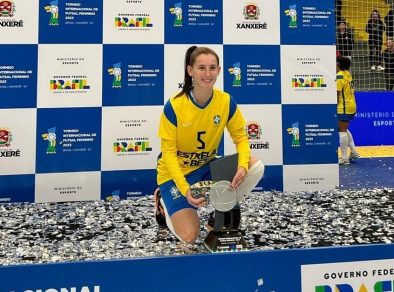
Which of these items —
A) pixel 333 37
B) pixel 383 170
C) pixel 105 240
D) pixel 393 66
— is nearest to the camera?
pixel 105 240

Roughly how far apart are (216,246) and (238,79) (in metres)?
1.35

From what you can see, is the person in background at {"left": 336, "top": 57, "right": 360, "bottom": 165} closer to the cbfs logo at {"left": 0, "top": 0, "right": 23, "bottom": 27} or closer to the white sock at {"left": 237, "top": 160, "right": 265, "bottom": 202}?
the white sock at {"left": 237, "top": 160, "right": 265, "bottom": 202}

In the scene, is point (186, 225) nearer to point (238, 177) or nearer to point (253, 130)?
point (238, 177)

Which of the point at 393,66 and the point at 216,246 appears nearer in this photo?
the point at 216,246

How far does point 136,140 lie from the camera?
98.0 inches

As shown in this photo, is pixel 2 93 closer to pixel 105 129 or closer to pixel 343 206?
pixel 105 129

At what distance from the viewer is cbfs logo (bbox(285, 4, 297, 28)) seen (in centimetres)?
262

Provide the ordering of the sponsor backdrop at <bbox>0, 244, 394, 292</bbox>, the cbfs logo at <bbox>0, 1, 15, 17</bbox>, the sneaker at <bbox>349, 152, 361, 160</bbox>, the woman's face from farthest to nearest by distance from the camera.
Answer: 1. the sneaker at <bbox>349, 152, 361, 160</bbox>
2. the cbfs logo at <bbox>0, 1, 15, 17</bbox>
3. the woman's face
4. the sponsor backdrop at <bbox>0, 244, 394, 292</bbox>

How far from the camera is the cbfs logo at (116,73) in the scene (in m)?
2.47

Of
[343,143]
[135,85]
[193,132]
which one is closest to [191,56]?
[193,132]

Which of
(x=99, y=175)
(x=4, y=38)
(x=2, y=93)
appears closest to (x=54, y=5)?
(x=4, y=38)

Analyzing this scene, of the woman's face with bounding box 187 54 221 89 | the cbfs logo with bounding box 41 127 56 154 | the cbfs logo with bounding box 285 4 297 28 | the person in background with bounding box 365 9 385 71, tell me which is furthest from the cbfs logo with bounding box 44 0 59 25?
the person in background with bounding box 365 9 385 71

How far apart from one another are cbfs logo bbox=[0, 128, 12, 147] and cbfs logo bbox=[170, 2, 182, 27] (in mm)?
1201

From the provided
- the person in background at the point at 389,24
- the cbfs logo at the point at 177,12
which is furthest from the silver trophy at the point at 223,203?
the person in background at the point at 389,24
